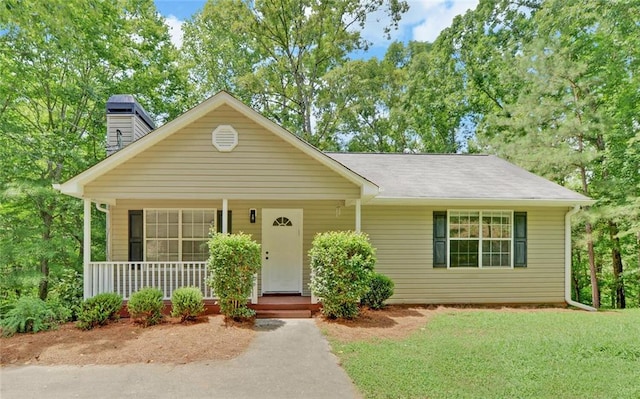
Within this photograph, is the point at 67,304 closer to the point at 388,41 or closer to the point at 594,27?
the point at 594,27

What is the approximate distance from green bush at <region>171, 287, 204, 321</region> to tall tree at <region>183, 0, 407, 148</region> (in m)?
12.8

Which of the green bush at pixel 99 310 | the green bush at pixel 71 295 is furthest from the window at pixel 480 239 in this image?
the green bush at pixel 71 295

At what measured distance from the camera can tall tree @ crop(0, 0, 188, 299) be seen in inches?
404

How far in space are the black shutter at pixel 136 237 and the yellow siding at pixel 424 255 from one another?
0.61ft

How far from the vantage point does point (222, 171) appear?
7.49 m

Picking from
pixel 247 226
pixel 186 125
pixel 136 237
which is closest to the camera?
pixel 186 125

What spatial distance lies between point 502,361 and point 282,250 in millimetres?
5529

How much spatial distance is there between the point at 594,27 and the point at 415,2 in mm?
8309

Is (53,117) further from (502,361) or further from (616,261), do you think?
(616,261)

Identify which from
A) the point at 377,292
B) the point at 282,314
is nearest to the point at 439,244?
the point at 377,292

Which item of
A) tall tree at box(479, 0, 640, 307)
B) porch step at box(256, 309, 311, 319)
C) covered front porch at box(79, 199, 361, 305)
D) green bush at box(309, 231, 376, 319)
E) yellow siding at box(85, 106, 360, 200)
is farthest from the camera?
tall tree at box(479, 0, 640, 307)

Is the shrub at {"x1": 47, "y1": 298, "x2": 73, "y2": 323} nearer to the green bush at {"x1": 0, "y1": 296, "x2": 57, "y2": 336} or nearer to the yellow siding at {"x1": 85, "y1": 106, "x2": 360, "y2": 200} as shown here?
the green bush at {"x1": 0, "y1": 296, "x2": 57, "y2": 336}

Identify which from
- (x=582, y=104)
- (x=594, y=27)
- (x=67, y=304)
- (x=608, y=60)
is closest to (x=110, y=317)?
(x=67, y=304)

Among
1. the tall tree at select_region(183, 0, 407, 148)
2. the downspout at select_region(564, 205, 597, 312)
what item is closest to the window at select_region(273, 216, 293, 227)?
the downspout at select_region(564, 205, 597, 312)
